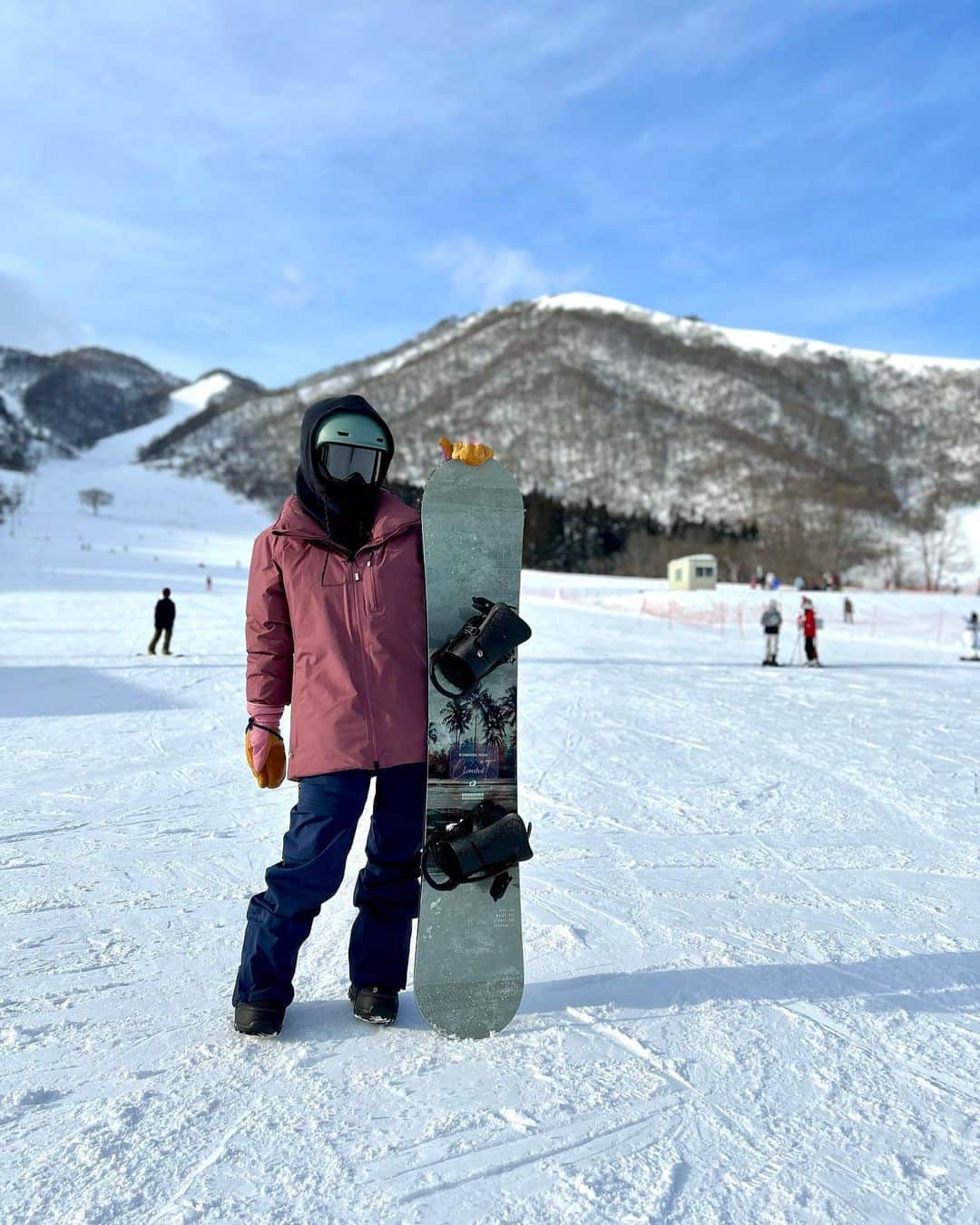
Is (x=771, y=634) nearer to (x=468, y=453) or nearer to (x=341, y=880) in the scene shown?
(x=468, y=453)

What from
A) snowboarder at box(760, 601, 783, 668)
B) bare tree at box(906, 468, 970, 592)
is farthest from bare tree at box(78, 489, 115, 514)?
snowboarder at box(760, 601, 783, 668)

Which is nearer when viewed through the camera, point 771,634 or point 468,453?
point 468,453

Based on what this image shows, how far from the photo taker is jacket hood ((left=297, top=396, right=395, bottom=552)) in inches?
97.5

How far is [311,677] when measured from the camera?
2.47 metres

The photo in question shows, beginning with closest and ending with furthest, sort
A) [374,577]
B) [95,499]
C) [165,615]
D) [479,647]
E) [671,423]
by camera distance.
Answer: [479,647]
[374,577]
[165,615]
[95,499]
[671,423]

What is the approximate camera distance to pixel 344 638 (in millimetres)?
2457

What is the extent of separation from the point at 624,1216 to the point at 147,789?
4.59 m

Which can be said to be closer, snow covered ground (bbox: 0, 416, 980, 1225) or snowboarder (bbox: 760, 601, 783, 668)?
snow covered ground (bbox: 0, 416, 980, 1225)

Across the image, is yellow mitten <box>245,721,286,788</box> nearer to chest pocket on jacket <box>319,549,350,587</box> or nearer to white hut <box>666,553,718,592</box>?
chest pocket on jacket <box>319,549,350,587</box>

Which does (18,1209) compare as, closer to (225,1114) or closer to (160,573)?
(225,1114)

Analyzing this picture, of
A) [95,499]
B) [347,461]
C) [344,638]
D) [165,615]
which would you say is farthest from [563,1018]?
[95,499]

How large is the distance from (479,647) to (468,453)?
61cm

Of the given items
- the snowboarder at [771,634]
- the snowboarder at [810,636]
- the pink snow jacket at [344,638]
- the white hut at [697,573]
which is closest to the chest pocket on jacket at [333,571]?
the pink snow jacket at [344,638]

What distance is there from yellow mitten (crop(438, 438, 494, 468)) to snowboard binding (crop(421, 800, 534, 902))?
40.4 inches
